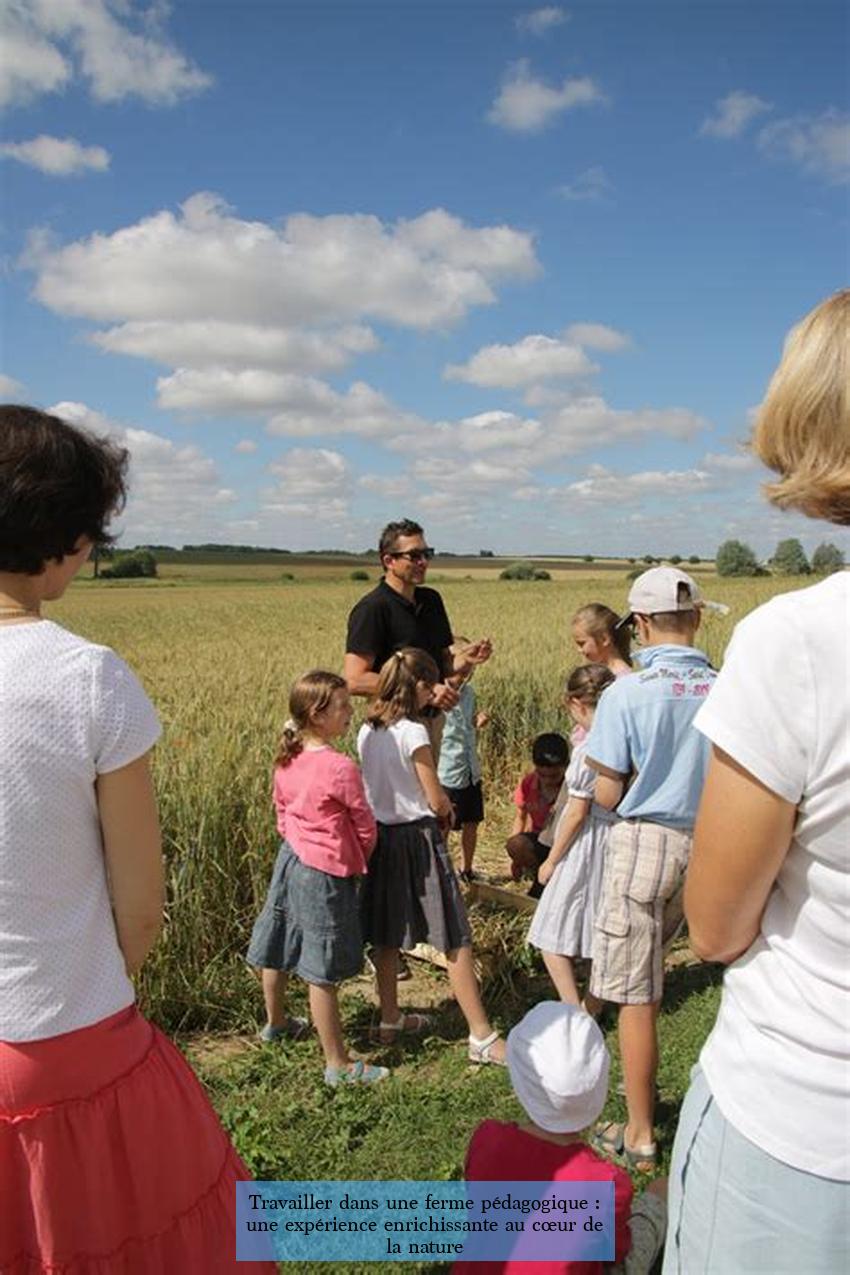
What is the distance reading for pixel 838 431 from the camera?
1192mm

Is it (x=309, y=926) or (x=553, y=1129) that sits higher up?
(x=553, y=1129)

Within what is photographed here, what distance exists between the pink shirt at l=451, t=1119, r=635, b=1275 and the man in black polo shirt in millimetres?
2246

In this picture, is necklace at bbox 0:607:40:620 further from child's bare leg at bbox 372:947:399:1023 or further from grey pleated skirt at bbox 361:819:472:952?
Answer: child's bare leg at bbox 372:947:399:1023

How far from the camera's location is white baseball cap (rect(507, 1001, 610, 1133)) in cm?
201

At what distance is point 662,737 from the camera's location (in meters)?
2.96

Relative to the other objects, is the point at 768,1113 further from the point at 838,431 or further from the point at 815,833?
the point at 838,431

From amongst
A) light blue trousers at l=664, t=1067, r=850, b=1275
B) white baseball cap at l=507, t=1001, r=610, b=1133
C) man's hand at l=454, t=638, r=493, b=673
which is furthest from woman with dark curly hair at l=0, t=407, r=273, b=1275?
man's hand at l=454, t=638, r=493, b=673

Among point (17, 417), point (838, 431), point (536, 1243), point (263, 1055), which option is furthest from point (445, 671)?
point (838, 431)

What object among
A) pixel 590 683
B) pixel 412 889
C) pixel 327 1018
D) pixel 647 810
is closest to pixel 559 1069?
pixel 647 810

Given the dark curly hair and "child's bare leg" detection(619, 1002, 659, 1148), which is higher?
the dark curly hair

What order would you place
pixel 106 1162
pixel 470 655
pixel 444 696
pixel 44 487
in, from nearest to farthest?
pixel 44 487
pixel 106 1162
pixel 444 696
pixel 470 655

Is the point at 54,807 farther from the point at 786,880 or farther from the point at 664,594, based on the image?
the point at 664,594

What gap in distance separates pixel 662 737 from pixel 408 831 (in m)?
1.33

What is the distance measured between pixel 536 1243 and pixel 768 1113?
3.21 ft
